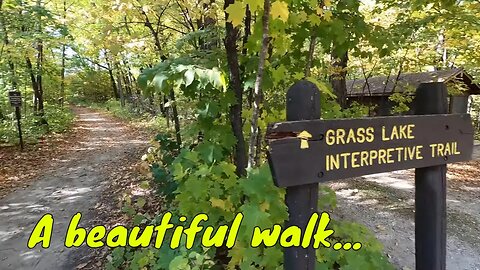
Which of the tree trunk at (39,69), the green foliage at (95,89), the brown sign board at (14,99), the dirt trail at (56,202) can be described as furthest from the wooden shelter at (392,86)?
the green foliage at (95,89)

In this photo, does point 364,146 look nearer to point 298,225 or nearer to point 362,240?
point 298,225

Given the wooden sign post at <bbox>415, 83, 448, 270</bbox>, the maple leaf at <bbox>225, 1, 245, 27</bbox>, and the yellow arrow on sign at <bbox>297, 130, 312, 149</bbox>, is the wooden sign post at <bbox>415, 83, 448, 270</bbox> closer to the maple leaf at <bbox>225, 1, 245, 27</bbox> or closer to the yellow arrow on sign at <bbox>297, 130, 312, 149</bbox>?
the yellow arrow on sign at <bbox>297, 130, 312, 149</bbox>

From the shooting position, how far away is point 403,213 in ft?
18.8

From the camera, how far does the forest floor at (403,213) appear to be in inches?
172

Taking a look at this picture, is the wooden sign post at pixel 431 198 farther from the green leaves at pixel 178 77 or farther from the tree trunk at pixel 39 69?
the tree trunk at pixel 39 69

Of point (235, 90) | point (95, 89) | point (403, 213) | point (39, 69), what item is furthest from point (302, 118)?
point (95, 89)

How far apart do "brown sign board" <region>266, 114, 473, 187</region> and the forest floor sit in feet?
7.70

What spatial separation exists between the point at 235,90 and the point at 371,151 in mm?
1842

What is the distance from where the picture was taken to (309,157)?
5.68ft

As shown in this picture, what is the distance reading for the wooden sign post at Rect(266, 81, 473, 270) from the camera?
1702 millimetres

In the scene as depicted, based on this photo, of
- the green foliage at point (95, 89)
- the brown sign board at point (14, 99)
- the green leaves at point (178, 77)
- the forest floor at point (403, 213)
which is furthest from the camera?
the green foliage at point (95, 89)

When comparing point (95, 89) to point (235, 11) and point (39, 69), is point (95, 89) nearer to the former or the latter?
point (39, 69)

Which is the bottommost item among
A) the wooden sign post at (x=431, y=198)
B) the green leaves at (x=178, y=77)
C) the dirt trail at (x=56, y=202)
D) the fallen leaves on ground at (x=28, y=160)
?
the dirt trail at (x=56, y=202)

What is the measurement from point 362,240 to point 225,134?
1.58 metres
